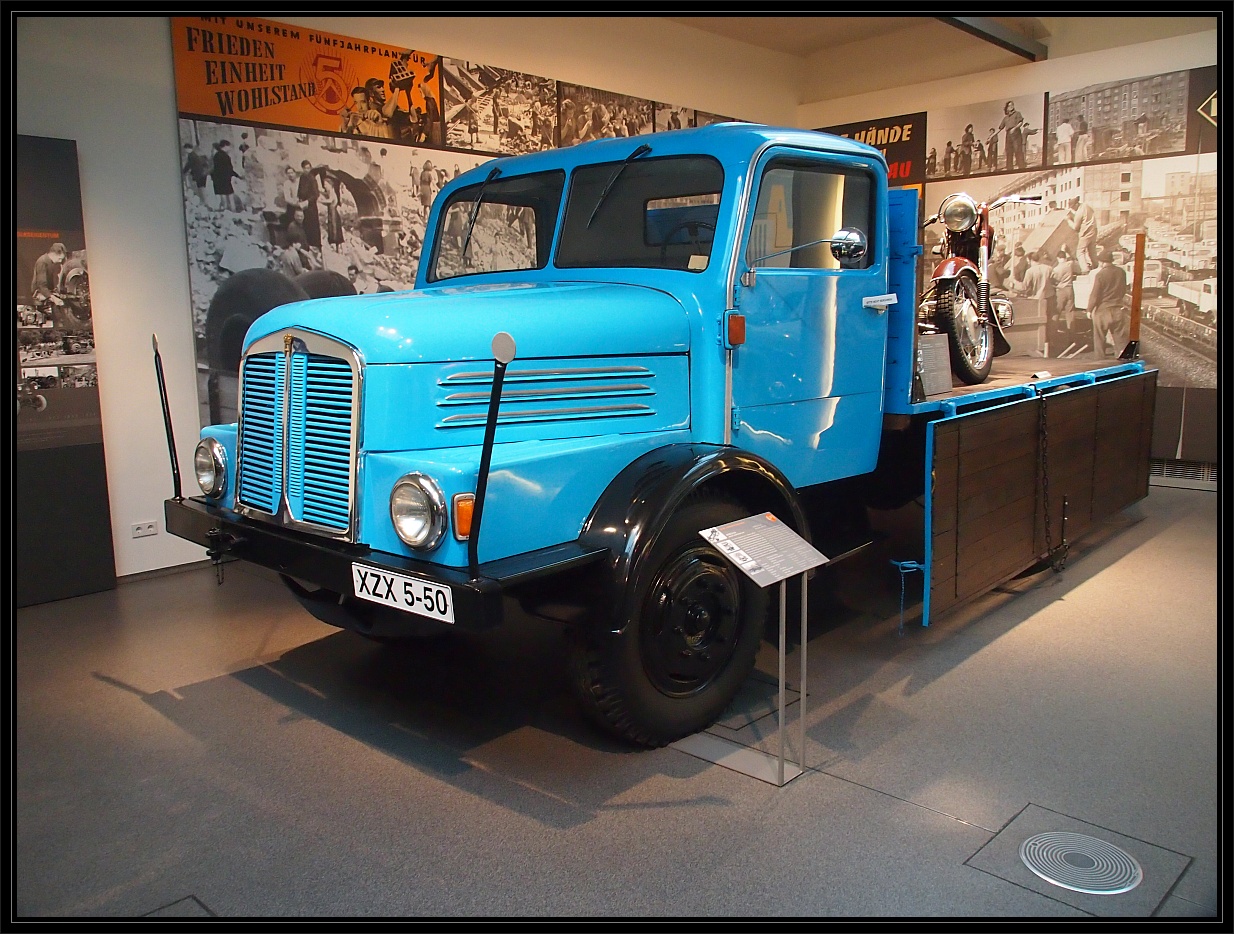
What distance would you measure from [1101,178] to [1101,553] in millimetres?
4006

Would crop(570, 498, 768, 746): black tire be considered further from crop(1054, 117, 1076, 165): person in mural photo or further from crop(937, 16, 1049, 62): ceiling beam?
crop(1054, 117, 1076, 165): person in mural photo

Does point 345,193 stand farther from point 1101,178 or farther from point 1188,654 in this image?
point 1101,178

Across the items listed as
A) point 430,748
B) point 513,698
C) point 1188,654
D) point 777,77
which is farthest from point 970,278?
point 777,77

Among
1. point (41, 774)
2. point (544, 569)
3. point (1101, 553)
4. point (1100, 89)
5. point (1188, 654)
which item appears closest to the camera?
point (544, 569)

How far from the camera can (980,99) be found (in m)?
8.73

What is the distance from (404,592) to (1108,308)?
7.61 meters

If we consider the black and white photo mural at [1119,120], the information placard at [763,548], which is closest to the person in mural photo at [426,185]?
the information placard at [763,548]

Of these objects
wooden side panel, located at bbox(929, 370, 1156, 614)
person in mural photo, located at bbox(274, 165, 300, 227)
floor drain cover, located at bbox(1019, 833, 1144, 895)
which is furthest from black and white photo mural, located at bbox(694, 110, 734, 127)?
floor drain cover, located at bbox(1019, 833, 1144, 895)

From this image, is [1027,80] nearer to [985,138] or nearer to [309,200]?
[985,138]

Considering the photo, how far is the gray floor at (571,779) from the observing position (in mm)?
2377

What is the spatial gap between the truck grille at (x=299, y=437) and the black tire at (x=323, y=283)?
2707 mm

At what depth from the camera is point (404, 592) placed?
2.56m

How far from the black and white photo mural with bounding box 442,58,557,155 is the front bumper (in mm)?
4011

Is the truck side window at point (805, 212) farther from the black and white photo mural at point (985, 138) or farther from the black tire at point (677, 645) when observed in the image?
the black and white photo mural at point (985, 138)
